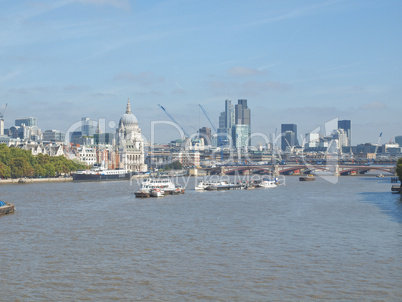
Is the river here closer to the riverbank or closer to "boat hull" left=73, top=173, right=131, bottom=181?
the riverbank

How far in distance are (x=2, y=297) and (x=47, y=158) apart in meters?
89.1

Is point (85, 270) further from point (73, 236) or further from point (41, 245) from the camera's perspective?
point (73, 236)

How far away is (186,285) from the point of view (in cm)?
2038

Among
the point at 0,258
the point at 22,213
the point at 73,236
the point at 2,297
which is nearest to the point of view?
the point at 2,297

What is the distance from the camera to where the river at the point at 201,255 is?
1964 centimetres

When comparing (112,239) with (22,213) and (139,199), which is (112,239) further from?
(139,199)

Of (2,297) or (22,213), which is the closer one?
(2,297)

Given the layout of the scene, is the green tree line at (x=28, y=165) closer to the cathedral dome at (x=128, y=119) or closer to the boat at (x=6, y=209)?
the boat at (x=6, y=209)

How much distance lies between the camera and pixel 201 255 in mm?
25312

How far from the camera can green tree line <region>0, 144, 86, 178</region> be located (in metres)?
91.9

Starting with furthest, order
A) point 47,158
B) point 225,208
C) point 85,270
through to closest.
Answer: point 47,158, point 225,208, point 85,270

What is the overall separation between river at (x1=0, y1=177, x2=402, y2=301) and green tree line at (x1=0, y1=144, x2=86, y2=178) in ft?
168

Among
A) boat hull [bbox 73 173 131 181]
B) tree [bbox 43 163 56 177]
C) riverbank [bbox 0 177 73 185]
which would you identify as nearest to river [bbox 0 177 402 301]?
riverbank [bbox 0 177 73 185]

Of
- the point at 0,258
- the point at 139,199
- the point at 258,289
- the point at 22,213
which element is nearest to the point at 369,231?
the point at 258,289
